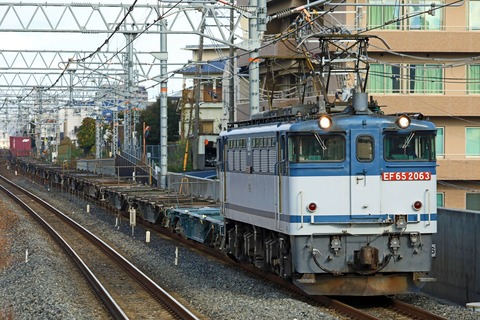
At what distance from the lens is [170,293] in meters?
17.2

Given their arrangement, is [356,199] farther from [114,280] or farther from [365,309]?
[114,280]

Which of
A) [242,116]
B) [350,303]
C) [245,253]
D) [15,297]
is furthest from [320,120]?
[242,116]

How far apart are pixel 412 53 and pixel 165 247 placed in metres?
16.6

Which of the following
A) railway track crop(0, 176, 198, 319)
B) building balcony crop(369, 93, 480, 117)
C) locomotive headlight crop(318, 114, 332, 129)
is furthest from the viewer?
building balcony crop(369, 93, 480, 117)

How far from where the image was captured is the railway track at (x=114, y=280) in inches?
600

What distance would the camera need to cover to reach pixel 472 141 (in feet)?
125

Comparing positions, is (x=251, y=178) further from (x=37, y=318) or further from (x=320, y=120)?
(x=37, y=318)

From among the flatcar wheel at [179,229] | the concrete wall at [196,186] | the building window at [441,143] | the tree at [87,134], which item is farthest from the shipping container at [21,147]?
the flatcar wheel at [179,229]

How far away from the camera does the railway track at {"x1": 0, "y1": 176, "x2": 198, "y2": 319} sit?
50.0 ft

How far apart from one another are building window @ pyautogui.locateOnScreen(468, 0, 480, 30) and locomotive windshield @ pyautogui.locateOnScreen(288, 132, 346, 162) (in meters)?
25.3

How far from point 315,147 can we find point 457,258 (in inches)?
146

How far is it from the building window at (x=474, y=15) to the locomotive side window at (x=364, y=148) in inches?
989

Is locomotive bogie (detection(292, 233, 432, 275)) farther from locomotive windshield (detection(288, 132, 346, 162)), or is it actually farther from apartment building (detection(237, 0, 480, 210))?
Result: apartment building (detection(237, 0, 480, 210))

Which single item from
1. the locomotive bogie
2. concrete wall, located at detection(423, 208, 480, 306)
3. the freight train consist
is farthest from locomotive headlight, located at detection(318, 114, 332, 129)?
concrete wall, located at detection(423, 208, 480, 306)
